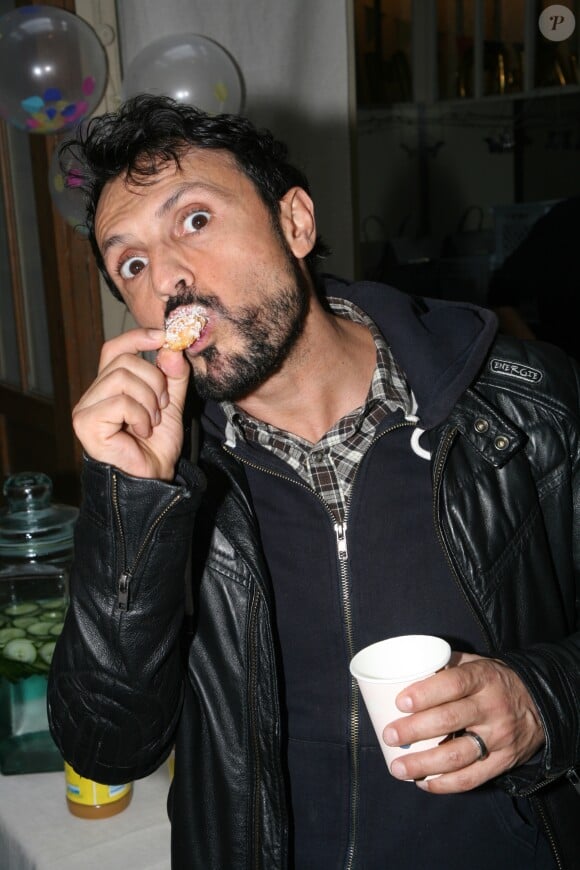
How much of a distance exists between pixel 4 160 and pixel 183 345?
3.85 m

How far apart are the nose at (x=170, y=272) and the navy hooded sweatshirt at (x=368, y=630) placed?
263 mm

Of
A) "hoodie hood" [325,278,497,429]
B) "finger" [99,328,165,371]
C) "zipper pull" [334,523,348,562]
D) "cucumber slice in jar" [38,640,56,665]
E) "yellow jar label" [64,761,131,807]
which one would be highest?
"finger" [99,328,165,371]

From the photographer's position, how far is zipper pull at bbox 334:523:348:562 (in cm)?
140

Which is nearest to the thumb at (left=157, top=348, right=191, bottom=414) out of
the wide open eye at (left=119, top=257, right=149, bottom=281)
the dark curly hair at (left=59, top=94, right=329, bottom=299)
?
the wide open eye at (left=119, top=257, right=149, bottom=281)

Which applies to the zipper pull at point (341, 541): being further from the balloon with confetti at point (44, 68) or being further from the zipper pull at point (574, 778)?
the balloon with confetti at point (44, 68)

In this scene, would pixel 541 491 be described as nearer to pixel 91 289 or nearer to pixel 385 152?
pixel 385 152

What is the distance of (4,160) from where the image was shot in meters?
4.73

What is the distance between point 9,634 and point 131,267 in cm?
68

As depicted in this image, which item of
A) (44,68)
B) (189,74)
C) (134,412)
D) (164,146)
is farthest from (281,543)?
(44,68)

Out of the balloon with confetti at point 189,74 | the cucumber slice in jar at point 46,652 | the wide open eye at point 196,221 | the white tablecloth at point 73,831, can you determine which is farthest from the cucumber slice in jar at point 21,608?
the balloon with confetti at point 189,74

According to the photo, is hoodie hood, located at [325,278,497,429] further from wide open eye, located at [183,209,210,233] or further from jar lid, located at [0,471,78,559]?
jar lid, located at [0,471,78,559]

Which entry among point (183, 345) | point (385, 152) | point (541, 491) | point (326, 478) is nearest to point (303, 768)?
point (326, 478)

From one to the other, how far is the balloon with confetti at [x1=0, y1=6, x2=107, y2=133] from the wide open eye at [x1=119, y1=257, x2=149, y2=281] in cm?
157

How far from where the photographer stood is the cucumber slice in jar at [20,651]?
5.34 feet
